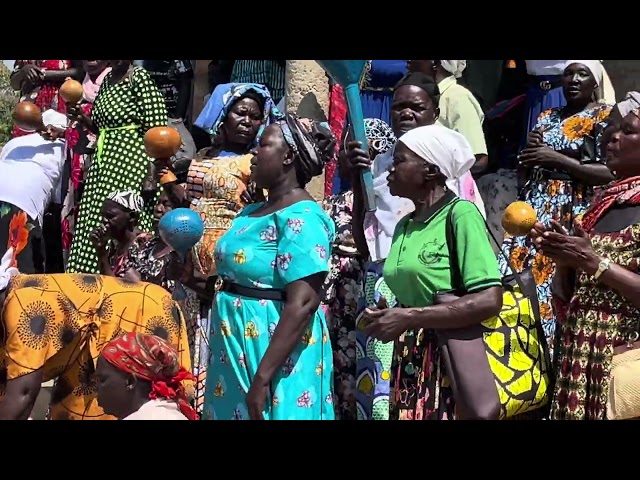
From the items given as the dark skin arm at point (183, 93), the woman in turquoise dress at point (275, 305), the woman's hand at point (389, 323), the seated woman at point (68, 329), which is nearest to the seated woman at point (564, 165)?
the woman in turquoise dress at point (275, 305)

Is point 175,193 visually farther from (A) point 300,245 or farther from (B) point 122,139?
(A) point 300,245

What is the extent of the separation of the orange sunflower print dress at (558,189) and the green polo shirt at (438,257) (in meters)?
2.08

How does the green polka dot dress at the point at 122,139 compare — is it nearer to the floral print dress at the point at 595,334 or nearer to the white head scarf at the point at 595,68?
the white head scarf at the point at 595,68

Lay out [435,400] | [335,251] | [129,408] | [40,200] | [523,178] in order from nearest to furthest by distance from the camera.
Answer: [129,408], [435,400], [335,251], [523,178], [40,200]

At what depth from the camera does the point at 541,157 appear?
7344 millimetres

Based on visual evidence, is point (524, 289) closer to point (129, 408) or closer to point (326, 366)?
point (326, 366)

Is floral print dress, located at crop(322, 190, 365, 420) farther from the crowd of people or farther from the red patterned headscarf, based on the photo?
the red patterned headscarf

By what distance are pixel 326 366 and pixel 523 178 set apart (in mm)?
2597

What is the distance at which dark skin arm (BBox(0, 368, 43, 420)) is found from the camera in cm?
542

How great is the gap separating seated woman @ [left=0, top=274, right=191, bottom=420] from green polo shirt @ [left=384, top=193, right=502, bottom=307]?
1.15m

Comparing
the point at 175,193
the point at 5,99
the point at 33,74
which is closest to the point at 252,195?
the point at 175,193

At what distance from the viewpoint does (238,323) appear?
17.9ft

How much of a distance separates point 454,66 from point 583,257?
351cm
